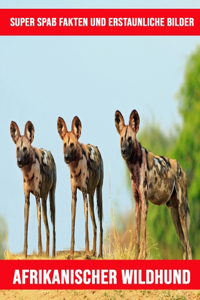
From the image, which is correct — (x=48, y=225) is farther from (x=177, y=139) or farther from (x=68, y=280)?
(x=177, y=139)

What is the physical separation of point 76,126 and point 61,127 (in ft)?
0.97

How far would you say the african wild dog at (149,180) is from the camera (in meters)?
10.4

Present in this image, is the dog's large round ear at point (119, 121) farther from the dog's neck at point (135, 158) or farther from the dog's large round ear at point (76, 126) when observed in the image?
the dog's large round ear at point (76, 126)

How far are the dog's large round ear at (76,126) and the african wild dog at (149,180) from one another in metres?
0.74

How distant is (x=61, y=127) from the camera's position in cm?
1091

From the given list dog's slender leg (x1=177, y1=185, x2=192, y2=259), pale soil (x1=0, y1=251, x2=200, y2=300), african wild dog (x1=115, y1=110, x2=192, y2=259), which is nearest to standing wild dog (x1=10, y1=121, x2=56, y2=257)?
pale soil (x1=0, y1=251, x2=200, y2=300)

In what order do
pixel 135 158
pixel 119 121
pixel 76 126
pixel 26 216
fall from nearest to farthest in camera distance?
pixel 135 158 → pixel 119 121 → pixel 76 126 → pixel 26 216

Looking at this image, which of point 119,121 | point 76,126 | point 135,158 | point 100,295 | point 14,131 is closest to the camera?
point 100,295

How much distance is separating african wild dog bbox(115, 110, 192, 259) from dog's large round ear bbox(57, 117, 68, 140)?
1.02 metres

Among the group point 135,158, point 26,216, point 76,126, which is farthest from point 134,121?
point 26,216

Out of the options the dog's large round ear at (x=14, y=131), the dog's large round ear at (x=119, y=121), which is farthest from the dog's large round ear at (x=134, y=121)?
the dog's large round ear at (x=14, y=131)

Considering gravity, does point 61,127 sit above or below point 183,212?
above

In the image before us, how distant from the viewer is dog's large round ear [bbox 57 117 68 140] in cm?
1088

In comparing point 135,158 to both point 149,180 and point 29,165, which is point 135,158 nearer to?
point 149,180
